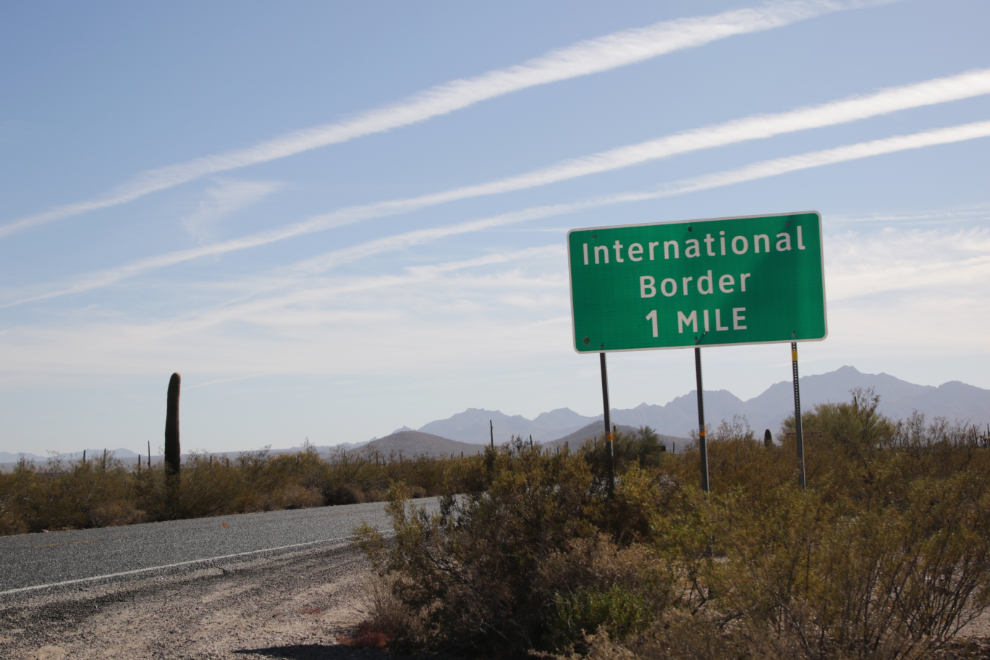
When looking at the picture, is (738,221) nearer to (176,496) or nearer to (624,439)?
(624,439)

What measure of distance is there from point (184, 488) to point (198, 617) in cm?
1499

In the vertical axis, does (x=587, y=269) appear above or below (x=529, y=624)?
above

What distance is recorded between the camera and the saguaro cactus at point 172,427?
2410cm

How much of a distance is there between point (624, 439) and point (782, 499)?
18.4 metres

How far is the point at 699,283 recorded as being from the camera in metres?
8.57

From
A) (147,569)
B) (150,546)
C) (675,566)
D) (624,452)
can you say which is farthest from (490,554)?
(624,452)

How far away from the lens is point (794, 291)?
8484mm

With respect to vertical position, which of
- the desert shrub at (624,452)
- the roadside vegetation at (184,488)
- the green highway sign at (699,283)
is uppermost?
the green highway sign at (699,283)

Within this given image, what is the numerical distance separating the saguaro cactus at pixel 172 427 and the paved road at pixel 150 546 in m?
6.34

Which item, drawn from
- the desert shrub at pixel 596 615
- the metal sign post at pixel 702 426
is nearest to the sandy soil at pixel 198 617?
the desert shrub at pixel 596 615

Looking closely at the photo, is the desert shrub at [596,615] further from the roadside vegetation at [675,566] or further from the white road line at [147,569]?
the white road line at [147,569]

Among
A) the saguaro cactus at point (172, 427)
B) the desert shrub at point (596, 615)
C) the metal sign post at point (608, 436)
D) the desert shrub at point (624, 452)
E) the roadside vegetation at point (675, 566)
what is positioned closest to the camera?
the roadside vegetation at point (675, 566)

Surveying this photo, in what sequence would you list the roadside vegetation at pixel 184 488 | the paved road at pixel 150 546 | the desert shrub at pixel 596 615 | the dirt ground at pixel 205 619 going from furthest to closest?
the roadside vegetation at pixel 184 488 < the paved road at pixel 150 546 < the dirt ground at pixel 205 619 < the desert shrub at pixel 596 615

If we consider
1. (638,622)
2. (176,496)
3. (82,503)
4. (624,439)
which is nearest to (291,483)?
(176,496)
